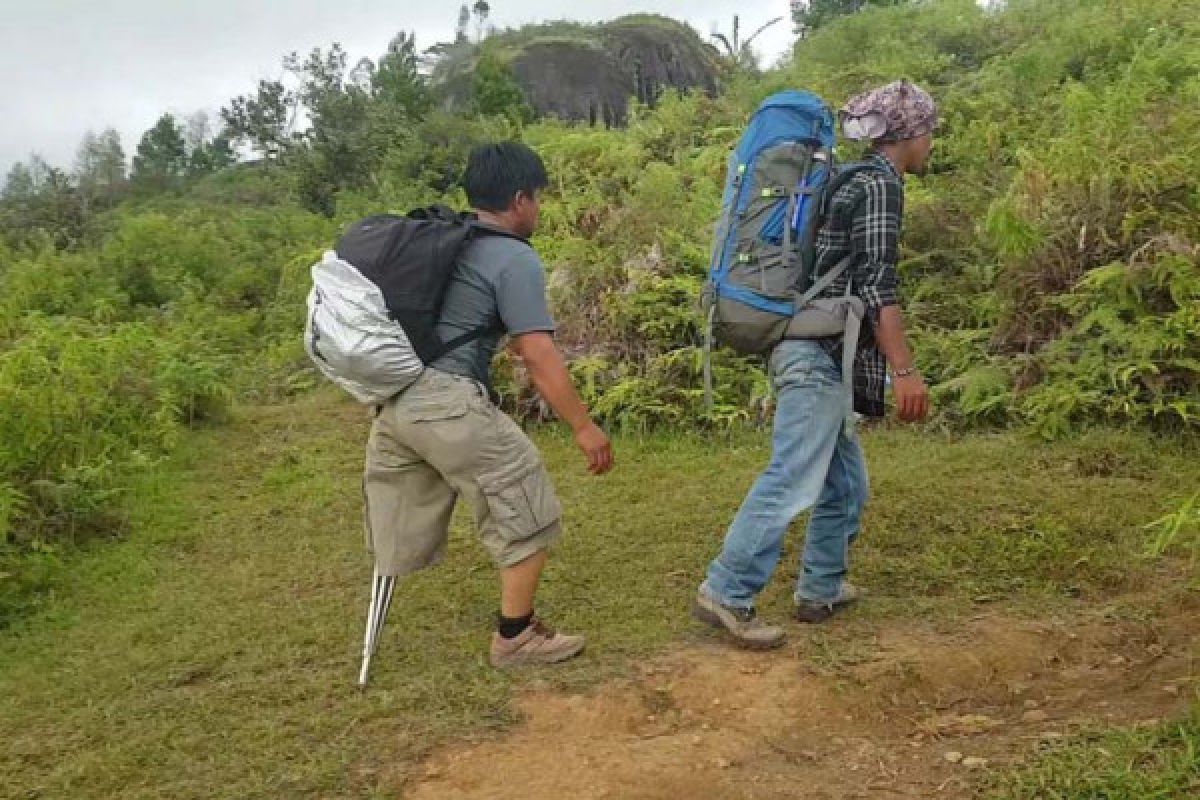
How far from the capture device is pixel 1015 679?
3.90 meters

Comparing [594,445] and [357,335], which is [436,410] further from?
[594,445]

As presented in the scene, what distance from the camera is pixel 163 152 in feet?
101

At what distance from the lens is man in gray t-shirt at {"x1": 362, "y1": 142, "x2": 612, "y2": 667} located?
3832mm

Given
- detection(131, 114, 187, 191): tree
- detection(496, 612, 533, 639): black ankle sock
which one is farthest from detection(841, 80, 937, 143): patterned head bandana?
detection(131, 114, 187, 191): tree

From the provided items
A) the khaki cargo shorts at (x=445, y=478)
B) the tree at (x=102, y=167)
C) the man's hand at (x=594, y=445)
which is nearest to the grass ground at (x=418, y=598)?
the khaki cargo shorts at (x=445, y=478)

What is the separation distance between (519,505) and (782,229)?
1.29m

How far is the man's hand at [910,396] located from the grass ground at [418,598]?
2.88ft

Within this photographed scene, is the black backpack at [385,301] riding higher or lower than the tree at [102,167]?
lower

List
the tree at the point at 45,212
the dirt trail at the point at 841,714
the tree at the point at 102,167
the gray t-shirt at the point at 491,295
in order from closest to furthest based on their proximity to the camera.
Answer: the dirt trail at the point at 841,714 → the gray t-shirt at the point at 491,295 → the tree at the point at 45,212 → the tree at the point at 102,167

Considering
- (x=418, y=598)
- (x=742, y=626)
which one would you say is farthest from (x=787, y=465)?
(x=418, y=598)

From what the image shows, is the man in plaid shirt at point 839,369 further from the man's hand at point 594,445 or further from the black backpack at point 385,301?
the black backpack at point 385,301

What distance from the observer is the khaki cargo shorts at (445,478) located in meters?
3.85

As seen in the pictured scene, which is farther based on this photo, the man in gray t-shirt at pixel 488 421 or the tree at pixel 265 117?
the tree at pixel 265 117

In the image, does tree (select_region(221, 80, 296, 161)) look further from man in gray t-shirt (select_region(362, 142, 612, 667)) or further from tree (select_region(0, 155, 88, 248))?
man in gray t-shirt (select_region(362, 142, 612, 667))
